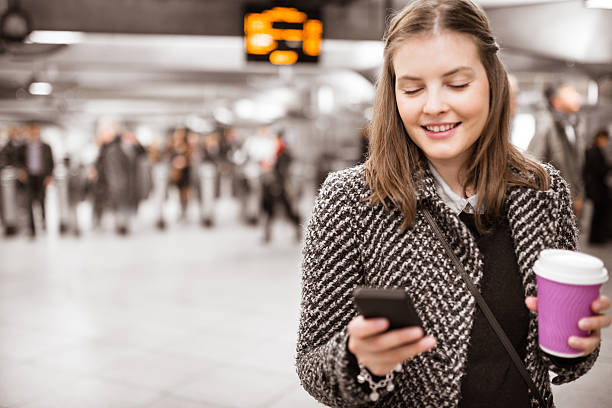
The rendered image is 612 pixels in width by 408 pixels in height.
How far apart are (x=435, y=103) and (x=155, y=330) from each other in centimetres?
387

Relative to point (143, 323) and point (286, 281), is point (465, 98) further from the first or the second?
point (286, 281)

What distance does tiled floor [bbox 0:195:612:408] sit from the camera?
327 cm

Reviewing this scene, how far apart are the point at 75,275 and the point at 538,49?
7.19m

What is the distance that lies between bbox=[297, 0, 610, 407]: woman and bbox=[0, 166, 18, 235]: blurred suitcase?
381 inches

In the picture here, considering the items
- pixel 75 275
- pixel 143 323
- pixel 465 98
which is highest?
pixel 465 98

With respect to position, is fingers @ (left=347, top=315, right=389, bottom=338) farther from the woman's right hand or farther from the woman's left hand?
the woman's left hand

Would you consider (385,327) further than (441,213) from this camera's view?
No

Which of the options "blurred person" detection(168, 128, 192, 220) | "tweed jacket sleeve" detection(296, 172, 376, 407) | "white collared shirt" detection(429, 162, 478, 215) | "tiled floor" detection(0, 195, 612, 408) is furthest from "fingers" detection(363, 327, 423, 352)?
"blurred person" detection(168, 128, 192, 220)

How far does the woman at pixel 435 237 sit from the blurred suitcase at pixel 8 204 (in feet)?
31.8

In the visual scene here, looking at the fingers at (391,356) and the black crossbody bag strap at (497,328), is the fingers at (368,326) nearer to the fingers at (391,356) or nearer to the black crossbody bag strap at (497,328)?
the fingers at (391,356)

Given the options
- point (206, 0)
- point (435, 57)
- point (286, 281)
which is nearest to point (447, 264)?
point (435, 57)

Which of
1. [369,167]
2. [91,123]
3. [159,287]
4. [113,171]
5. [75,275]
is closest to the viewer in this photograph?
[369,167]

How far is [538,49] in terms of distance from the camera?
851 centimetres

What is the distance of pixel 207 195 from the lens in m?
10.5
